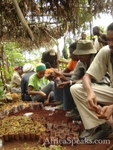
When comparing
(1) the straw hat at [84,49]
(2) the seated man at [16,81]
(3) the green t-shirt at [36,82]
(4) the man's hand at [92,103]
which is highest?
(1) the straw hat at [84,49]

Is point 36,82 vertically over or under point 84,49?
under

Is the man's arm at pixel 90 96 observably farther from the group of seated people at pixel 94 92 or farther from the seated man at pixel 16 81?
the seated man at pixel 16 81

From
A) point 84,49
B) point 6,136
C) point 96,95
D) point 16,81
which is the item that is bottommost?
point 16,81

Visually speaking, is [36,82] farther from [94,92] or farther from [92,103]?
[92,103]

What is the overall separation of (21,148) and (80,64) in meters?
1.44

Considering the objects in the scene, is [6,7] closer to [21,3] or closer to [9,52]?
[21,3]

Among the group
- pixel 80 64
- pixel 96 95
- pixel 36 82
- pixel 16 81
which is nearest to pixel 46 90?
pixel 36 82

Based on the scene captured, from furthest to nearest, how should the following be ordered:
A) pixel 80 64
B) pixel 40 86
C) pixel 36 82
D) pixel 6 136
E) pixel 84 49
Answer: pixel 40 86
pixel 36 82
pixel 80 64
pixel 84 49
pixel 6 136

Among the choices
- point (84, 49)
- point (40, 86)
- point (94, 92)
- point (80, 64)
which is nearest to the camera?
point (94, 92)

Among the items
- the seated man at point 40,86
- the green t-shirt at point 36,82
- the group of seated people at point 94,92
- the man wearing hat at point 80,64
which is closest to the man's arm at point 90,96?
the group of seated people at point 94,92

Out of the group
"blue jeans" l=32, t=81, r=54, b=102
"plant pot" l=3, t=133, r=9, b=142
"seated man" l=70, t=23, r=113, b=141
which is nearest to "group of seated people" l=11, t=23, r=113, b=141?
"seated man" l=70, t=23, r=113, b=141

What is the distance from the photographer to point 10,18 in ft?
15.5

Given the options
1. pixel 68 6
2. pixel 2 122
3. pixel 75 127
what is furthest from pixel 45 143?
pixel 68 6

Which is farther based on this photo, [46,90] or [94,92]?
[46,90]
